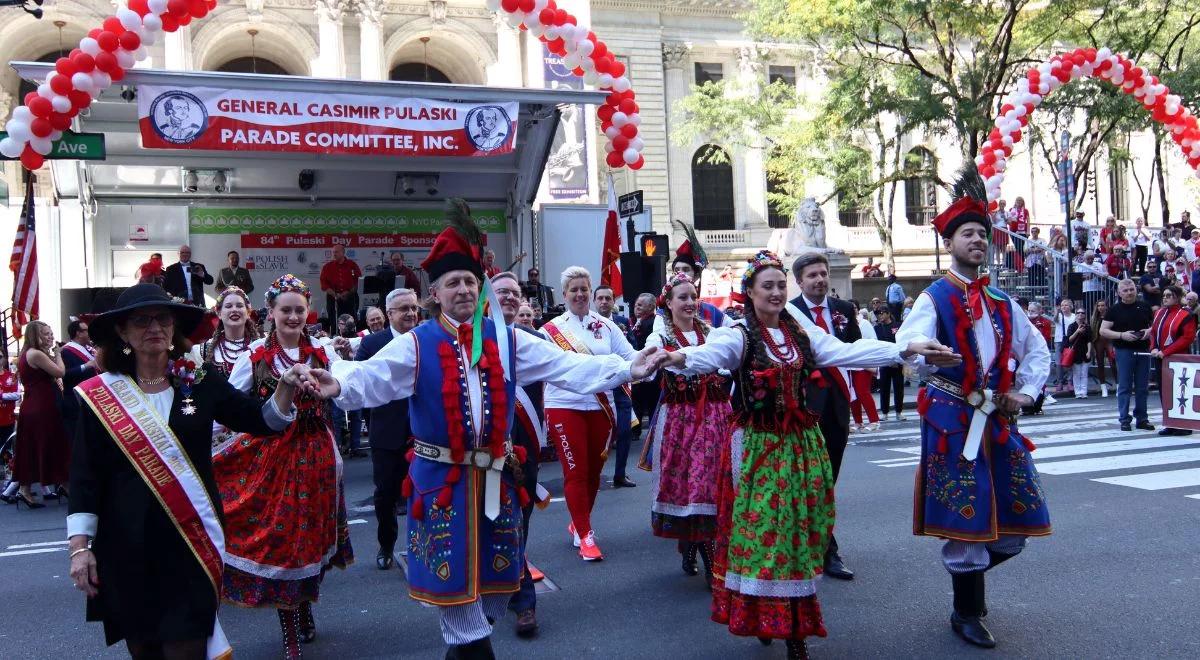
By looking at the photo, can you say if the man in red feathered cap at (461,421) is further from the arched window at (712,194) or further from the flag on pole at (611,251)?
the arched window at (712,194)

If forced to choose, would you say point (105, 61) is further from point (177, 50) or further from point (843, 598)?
point (177, 50)

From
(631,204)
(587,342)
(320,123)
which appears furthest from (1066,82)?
(587,342)

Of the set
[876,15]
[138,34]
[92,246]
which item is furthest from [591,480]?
[876,15]

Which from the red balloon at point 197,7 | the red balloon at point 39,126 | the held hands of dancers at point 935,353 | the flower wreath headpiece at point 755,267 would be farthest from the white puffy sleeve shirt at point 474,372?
the red balloon at point 197,7

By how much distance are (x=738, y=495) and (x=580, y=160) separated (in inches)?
1239

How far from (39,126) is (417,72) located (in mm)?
32602

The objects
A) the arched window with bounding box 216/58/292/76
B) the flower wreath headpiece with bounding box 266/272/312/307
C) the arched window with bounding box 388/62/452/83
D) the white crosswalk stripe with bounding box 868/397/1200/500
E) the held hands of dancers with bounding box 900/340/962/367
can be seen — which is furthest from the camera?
the arched window with bounding box 388/62/452/83

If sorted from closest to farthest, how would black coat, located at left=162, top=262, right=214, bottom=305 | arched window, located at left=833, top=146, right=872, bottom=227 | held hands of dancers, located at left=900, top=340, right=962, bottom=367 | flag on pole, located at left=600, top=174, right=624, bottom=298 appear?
held hands of dancers, located at left=900, top=340, right=962, bottom=367 < flag on pole, located at left=600, top=174, right=624, bottom=298 < black coat, located at left=162, top=262, right=214, bottom=305 < arched window, located at left=833, top=146, right=872, bottom=227

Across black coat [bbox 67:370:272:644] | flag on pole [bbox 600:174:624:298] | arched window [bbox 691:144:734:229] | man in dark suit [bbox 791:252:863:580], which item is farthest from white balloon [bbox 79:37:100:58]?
arched window [bbox 691:144:734:229]

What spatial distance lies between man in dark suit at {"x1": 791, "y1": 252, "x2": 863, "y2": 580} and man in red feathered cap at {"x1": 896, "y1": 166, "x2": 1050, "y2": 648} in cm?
92

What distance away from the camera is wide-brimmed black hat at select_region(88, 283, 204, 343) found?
3.64m

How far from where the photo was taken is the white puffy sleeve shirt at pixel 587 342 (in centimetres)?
687

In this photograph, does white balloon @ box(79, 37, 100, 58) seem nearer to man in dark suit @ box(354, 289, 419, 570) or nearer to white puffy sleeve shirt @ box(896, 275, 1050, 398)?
man in dark suit @ box(354, 289, 419, 570)

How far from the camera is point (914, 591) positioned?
236 inches
